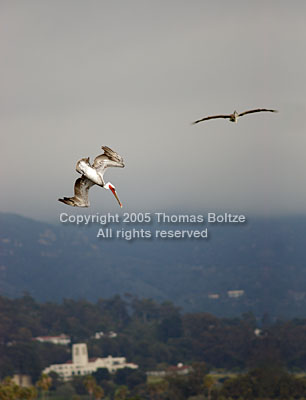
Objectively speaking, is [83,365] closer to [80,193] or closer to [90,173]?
[80,193]

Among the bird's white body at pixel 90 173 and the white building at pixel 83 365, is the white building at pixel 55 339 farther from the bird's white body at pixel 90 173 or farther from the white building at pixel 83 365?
the bird's white body at pixel 90 173

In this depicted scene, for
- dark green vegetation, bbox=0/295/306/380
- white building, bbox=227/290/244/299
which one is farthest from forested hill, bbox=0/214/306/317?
dark green vegetation, bbox=0/295/306/380

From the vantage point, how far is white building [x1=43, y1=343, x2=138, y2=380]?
309 ft

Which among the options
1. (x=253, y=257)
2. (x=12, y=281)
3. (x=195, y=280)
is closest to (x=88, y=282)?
(x=12, y=281)

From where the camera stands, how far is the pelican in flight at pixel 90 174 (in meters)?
14.8

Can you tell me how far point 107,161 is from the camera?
49.8ft

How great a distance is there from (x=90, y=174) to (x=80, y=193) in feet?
1.29

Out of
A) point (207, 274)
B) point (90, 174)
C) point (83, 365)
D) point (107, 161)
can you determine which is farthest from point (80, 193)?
point (207, 274)

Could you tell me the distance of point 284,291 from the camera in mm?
112688

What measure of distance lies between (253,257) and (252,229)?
1568 centimetres

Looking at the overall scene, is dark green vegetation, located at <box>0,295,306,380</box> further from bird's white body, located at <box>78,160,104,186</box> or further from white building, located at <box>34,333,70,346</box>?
bird's white body, located at <box>78,160,104,186</box>

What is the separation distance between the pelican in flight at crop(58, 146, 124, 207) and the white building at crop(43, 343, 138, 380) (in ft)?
253

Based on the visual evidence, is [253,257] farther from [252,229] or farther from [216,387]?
[216,387]

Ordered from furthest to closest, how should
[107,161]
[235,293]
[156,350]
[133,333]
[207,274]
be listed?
[207,274]
[235,293]
[133,333]
[156,350]
[107,161]
